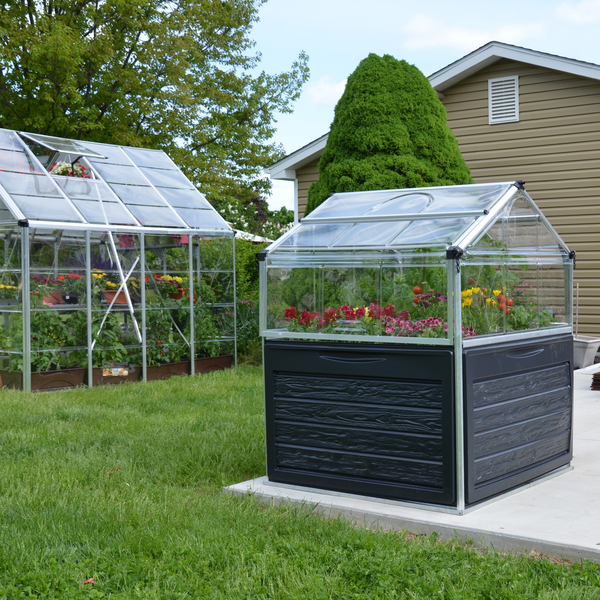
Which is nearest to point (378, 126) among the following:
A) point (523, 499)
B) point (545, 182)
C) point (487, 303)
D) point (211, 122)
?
point (545, 182)

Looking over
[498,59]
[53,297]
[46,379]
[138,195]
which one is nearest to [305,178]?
[138,195]

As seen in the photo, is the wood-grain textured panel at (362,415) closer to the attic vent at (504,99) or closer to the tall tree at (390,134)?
the tall tree at (390,134)

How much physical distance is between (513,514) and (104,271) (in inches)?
304

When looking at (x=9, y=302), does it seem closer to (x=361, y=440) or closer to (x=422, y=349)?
(x=361, y=440)

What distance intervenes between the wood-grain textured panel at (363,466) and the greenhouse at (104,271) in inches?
234

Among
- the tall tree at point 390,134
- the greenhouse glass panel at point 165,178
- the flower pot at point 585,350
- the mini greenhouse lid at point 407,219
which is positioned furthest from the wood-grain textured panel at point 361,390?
the greenhouse glass panel at point 165,178

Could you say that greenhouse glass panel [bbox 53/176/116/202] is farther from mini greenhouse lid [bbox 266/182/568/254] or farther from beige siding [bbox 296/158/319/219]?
mini greenhouse lid [bbox 266/182/568/254]

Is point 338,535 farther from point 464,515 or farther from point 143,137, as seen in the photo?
point 143,137

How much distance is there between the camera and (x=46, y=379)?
9.77 m

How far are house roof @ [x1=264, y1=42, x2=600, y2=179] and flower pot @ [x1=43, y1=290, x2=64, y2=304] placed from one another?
5.48 meters

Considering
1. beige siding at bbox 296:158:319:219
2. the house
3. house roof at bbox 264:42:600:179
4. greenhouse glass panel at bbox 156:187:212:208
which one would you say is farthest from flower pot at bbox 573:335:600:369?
greenhouse glass panel at bbox 156:187:212:208

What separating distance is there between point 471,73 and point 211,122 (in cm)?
1004

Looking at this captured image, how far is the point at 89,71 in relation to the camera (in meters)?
17.6

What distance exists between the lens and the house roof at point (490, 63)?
1111 centimetres
